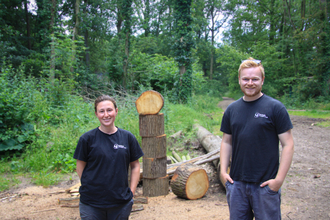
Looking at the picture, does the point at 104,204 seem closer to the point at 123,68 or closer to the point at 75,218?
the point at 75,218

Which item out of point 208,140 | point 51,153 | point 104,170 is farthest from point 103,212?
point 208,140

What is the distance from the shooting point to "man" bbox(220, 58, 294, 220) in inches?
74.3

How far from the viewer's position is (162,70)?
17359 mm

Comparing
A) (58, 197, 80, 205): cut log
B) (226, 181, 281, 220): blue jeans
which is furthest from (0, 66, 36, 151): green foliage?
(226, 181, 281, 220): blue jeans

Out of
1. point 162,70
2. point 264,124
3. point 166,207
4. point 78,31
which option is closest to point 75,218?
point 166,207

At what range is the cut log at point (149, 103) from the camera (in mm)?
4227

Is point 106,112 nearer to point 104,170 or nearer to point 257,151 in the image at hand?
point 104,170

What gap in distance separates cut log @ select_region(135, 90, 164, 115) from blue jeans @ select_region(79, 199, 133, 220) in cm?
234

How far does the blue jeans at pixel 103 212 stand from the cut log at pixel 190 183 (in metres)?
2.15

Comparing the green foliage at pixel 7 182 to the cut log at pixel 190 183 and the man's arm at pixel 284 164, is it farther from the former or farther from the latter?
the man's arm at pixel 284 164

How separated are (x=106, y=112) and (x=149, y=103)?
220cm

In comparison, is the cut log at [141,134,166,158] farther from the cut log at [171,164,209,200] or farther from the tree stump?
the cut log at [171,164,209,200]

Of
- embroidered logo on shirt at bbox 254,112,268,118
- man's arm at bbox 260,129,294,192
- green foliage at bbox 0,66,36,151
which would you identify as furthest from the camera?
green foliage at bbox 0,66,36,151

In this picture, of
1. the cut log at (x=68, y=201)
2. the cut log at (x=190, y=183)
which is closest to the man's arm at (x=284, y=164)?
the cut log at (x=190, y=183)
